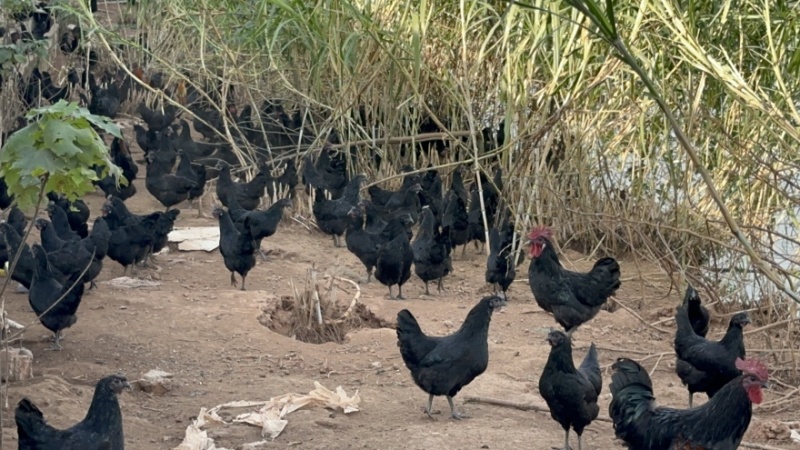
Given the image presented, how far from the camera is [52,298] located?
25.6 ft

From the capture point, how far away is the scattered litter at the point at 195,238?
11109 millimetres

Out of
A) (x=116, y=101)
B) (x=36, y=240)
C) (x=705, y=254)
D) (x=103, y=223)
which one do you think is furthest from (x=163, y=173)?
(x=705, y=254)

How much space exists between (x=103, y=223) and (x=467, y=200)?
3854 mm

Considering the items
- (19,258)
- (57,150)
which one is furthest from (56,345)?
(57,150)

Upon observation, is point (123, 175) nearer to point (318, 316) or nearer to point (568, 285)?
point (318, 316)

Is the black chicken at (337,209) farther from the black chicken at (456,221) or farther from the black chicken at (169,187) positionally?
the black chicken at (169,187)

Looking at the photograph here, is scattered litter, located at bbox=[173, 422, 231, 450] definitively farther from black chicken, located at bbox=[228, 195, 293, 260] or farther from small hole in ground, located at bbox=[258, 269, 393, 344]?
black chicken, located at bbox=[228, 195, 293, 260]

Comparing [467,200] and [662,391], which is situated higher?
[467,200]

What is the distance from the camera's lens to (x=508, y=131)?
9.14m

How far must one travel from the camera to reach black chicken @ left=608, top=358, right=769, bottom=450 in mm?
5281

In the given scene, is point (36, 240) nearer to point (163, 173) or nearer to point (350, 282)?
point (163, 173)

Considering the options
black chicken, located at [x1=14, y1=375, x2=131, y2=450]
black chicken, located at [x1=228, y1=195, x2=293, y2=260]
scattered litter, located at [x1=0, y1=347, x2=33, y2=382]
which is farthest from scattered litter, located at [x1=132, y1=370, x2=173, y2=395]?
black chicken, located at [x1=228, y1=195, x2=293, y2=260]

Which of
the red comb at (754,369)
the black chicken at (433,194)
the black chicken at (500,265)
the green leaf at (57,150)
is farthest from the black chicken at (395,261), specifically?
the green leaf at (57,150)

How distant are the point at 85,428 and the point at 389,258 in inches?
168
